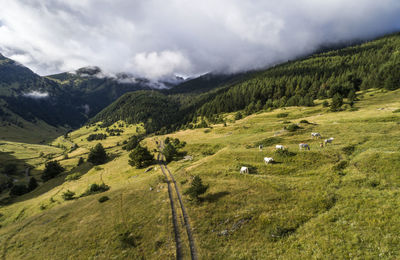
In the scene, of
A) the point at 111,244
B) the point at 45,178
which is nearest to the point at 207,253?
the point at 111,244

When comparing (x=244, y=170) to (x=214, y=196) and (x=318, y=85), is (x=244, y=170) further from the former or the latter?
(x=318, y=85)

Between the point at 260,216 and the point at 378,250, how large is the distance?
9.71 meters

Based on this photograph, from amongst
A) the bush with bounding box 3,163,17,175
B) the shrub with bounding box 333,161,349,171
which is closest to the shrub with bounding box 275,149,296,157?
the shrub with bounding box 333,161,349,171

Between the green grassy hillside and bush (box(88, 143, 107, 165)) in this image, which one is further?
bush (box(88, 143, 107, 165))

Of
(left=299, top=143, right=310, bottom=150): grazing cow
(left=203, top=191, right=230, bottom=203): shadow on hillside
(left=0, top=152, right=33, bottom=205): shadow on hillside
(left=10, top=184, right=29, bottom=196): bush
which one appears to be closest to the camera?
(left=203, top=191, right=230, bottom=203): shadow on hillside

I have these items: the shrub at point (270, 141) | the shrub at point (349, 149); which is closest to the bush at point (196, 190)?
the shrub at point (270, 141)

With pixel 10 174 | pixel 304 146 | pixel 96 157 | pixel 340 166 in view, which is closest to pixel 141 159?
pixel 304 146

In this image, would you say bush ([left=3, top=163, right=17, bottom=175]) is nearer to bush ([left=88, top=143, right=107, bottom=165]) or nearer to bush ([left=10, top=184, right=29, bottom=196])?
bush ([left=10, top=184, right=29, bottom=196])

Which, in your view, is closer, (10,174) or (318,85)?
(10,174)

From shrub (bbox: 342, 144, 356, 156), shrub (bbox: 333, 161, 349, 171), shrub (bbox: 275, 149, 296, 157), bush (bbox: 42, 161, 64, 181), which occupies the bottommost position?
bush (bbox: 42, 161, 64, 181)

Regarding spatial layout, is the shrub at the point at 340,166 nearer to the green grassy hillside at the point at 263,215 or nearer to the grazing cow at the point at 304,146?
the green grassy hillside at the point at 263,215

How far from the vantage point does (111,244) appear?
67.4 ft

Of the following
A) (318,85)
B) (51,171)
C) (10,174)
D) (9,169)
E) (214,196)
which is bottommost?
(10,174)

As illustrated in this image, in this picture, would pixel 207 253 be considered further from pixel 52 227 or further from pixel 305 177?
pixel 52 227
